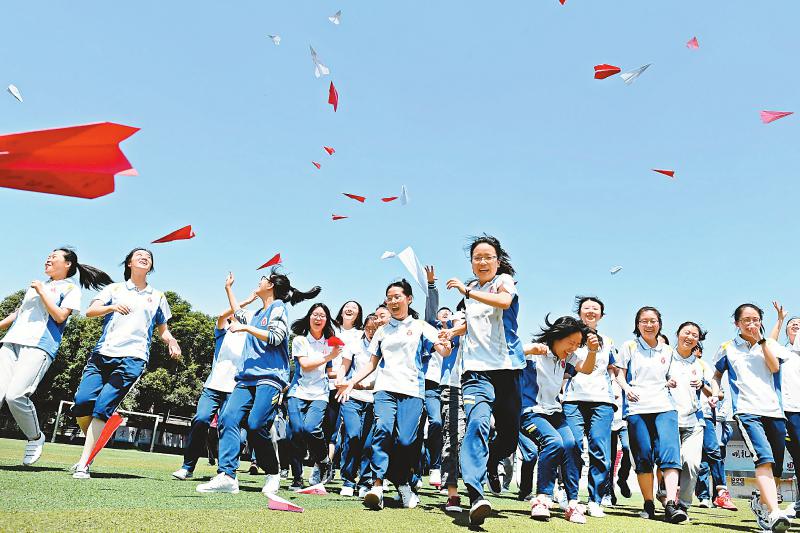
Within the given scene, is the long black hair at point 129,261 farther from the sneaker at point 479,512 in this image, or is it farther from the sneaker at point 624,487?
the sneaker at point 624,487

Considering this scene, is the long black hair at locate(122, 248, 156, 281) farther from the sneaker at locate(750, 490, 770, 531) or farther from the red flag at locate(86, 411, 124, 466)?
the sneaker at locate(750, 490, 770, 531)

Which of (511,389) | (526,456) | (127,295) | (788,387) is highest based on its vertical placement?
(127,295)

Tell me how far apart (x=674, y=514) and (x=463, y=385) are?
8.08ft

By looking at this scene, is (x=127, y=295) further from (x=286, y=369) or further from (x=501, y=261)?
(x=501, y=261)

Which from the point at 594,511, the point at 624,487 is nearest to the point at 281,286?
the point at 594,511

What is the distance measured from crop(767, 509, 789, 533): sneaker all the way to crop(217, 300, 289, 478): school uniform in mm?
4125

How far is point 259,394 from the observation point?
5793 mm

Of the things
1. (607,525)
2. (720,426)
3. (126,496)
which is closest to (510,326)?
(607,525)

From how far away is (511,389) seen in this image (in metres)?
4.70

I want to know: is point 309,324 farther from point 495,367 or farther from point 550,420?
point 495,367

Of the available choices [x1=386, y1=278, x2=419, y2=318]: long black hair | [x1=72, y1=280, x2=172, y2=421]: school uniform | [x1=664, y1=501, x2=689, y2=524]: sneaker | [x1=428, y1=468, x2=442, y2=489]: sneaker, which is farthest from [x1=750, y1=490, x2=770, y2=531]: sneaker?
[x1=72, y1=280, x2=172, y2=421]: school uniform

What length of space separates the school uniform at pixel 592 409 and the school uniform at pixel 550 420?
0.33 meters

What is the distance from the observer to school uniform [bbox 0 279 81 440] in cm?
602

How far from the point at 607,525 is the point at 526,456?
4.78 feet
